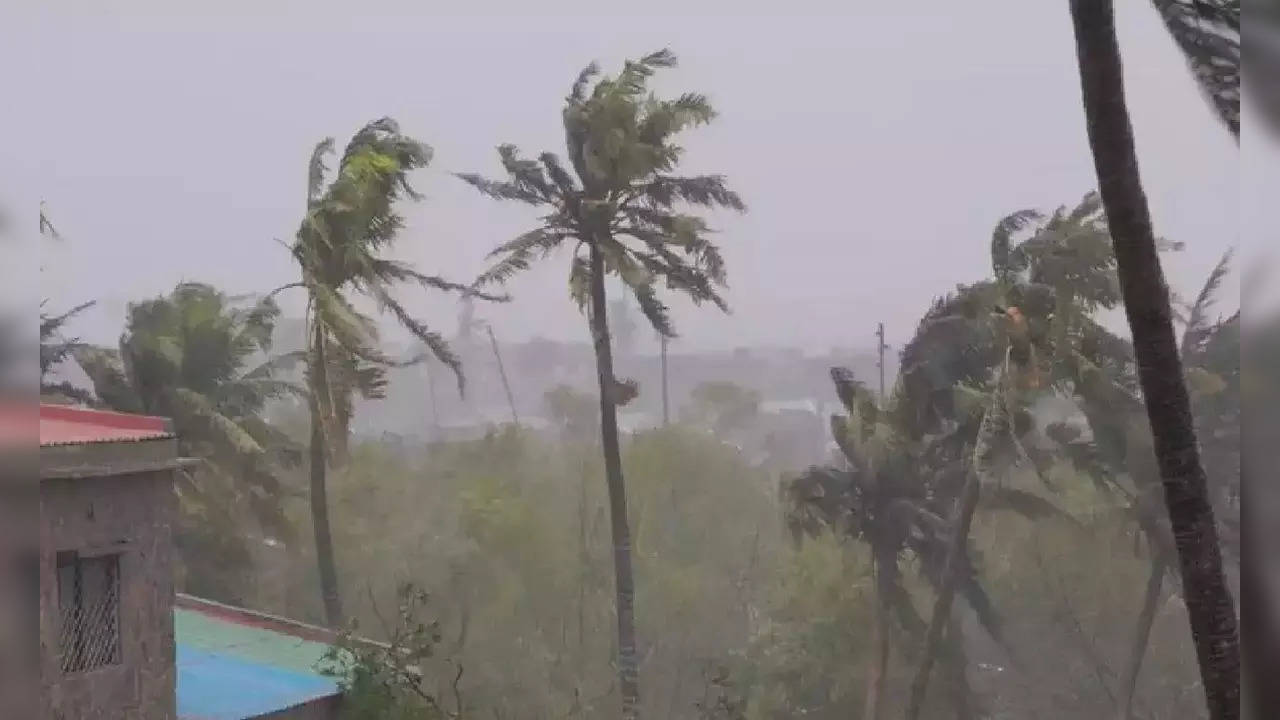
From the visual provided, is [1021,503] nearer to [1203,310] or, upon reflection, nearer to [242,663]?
[1203,310]

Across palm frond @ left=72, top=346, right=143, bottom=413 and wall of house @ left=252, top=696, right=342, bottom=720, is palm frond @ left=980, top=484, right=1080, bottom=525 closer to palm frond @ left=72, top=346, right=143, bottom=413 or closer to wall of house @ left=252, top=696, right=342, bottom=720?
wall of house @ left=252, top=696, right=342, bottom=720

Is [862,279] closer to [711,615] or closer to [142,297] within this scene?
[711,615]

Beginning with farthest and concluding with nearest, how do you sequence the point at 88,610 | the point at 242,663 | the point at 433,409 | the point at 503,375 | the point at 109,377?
the point at 433,409, the point at 503,375, the point at 109,377, the point at 242,663, the point at 88,610

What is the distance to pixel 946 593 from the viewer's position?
5629 millimetres

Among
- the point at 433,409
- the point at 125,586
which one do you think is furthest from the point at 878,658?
the point at 125,586

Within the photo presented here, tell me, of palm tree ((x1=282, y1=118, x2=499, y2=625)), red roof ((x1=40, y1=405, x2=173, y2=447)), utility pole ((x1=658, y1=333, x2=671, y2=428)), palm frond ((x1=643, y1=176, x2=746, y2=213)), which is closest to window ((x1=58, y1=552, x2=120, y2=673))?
red roof ((x1=40, y1=405, x2=173, y2=447))

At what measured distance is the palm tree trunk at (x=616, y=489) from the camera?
537 cm

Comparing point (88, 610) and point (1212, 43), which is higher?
point (1212, 43)

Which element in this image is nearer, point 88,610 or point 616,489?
point 88,610

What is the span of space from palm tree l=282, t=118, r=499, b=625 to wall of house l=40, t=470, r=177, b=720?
1522mm

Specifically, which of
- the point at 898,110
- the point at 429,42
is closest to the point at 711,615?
the point at 898,110

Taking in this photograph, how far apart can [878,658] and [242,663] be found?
324 centimetres

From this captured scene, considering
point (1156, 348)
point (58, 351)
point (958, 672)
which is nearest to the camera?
point (1156, 348)

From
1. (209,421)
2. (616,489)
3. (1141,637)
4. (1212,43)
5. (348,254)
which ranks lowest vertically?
(1141,637)
